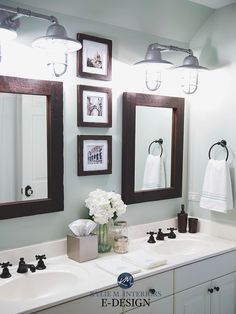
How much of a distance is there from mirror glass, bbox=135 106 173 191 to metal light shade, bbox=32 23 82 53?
760mm

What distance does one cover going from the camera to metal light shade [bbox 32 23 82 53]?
1.81 meters

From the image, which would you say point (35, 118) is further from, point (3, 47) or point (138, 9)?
point (138, 9)

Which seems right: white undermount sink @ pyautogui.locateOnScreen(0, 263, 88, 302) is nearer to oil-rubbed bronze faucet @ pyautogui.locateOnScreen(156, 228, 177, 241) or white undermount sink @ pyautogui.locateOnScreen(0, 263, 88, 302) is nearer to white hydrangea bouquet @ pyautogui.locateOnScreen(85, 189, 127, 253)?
white hydrangea bouquet @ pyautogui.locateOnScreen(85, 189, 127, 253)

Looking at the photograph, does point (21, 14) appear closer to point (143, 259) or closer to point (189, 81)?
point (189, 81)

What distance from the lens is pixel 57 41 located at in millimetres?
1851

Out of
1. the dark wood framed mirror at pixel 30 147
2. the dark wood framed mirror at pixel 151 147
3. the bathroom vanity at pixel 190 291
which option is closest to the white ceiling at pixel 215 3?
the dark wood framed mirror at pixel 151 147

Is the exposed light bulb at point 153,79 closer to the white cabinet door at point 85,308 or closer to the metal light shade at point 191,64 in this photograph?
the metal light shade at point 191,64

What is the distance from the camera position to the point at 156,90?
8.33 ft

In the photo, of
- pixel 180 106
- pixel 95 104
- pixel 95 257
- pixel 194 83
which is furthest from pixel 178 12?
pixel 95 257

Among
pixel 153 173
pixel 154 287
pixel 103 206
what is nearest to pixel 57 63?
pixel 103 206

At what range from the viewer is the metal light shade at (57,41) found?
1812mm

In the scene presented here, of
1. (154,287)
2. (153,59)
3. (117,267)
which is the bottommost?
(154,287)

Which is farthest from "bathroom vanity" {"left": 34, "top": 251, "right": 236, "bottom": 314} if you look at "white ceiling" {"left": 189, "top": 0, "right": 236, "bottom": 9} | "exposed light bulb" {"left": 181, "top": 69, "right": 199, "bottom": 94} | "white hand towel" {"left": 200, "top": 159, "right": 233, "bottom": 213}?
"white ceiling" {"left": 189, "top": 0, "right": 236, "bottom": 9}

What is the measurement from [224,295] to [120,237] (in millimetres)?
810
